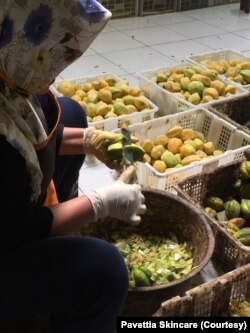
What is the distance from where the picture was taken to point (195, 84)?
2494 mm

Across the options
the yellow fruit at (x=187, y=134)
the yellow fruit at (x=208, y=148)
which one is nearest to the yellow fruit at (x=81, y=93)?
the yellow fruit at (x=187, y=134)

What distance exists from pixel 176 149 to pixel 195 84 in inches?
20.4

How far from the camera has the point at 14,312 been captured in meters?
1.17

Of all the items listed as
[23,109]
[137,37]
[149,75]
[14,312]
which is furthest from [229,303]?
[137,37]

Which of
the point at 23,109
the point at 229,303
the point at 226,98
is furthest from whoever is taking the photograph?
the point at 226,98

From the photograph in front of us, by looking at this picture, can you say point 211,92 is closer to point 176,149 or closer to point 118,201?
point 176,149

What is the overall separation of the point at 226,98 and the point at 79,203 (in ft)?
4.59

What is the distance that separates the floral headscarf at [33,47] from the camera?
1.02 metres

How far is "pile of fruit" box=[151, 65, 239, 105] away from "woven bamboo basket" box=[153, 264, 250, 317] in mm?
1188

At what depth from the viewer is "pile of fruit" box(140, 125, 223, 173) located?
204 centimetres

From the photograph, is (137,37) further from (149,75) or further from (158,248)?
(158,248)

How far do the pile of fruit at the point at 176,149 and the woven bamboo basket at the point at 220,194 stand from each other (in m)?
0.17

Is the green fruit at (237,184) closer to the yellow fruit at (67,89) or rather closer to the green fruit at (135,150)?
the green fruit at (135,150)

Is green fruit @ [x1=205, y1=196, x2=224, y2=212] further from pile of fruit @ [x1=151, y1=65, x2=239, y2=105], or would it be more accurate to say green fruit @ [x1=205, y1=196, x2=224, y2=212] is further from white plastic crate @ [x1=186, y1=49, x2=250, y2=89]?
white plastic crate @ [x1=186, y1=49, x2=250, y2=89]
